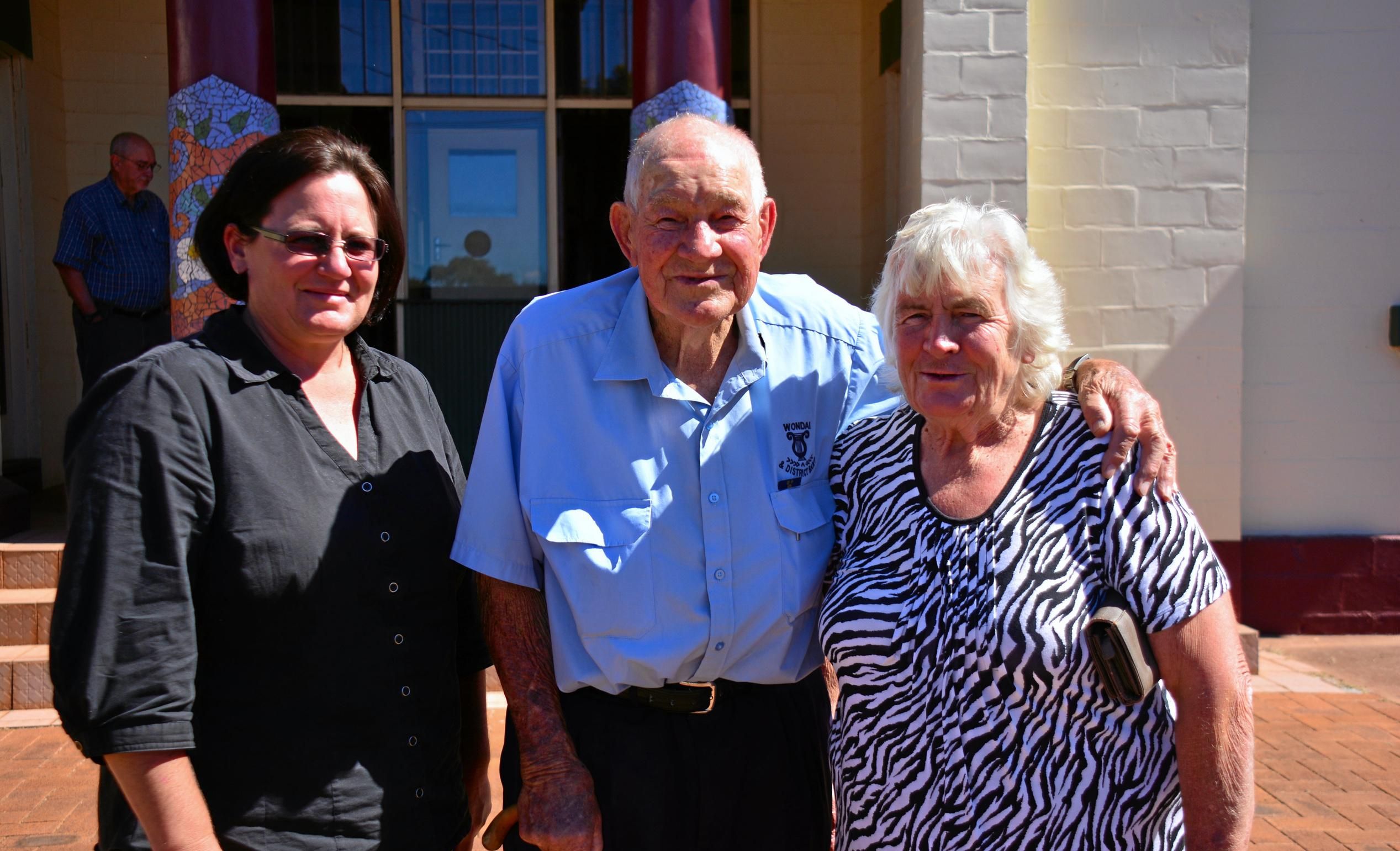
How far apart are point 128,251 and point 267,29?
183cm

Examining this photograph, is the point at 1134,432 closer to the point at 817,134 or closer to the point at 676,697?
the point at 676,697

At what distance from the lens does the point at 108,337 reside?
6465mm

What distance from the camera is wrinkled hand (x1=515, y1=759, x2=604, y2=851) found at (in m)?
2.17

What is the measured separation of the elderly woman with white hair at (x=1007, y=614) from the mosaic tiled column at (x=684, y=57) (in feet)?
12.4

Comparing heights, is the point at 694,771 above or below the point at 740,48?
below

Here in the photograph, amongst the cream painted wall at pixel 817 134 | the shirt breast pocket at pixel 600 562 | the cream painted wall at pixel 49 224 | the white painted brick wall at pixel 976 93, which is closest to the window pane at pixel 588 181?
the cream painted wall at pixel 817 134

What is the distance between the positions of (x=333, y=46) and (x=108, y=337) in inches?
102

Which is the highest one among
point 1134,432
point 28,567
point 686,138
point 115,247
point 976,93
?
point 976,93

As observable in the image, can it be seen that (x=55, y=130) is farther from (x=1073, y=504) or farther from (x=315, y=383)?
(x=1073, y=504)

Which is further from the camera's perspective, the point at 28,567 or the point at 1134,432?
the point at 28,567

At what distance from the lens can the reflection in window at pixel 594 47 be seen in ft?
25.6

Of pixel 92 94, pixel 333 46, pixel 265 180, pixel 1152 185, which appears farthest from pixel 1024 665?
pixel 92 94

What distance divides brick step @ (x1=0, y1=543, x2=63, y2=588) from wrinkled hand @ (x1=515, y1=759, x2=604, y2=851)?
448 centimetres

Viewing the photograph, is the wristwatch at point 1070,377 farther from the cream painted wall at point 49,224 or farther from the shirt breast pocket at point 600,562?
the cream painted wall at point 49,224
